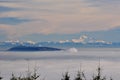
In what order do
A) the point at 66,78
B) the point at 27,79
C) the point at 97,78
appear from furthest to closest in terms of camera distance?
the point at 66,78
the point at 97,78
the point at 27,79

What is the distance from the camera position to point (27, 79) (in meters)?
24.0

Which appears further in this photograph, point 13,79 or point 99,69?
point 99,69

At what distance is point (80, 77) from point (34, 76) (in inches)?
177

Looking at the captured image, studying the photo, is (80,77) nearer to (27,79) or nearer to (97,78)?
(97,78)

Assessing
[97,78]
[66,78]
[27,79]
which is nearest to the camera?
[27,79]

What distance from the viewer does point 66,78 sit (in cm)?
2938

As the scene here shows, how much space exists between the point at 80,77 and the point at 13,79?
5593mm

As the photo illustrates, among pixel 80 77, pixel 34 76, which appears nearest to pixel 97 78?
pixel 80 77

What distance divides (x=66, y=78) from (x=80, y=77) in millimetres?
1065

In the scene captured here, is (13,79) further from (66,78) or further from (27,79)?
(66,78)

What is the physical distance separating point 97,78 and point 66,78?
2901 millimetres

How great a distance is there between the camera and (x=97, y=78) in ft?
89.4

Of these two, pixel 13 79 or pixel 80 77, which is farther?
pixel 80 77

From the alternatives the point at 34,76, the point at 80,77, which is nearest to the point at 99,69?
the point at 80,77
